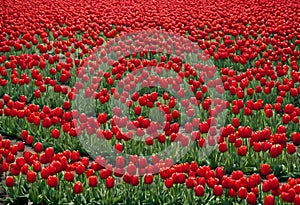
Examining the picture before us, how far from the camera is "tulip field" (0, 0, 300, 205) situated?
5129 millimetres

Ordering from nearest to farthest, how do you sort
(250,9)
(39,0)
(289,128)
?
1. (289,128)
2. (250,9)
3. (39,0)

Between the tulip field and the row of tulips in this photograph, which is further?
the tulip field

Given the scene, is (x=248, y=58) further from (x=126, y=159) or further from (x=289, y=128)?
(x=126, y=159)

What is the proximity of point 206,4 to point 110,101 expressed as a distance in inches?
352

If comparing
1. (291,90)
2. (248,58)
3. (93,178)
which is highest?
(248,58)

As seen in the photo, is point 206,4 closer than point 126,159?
No

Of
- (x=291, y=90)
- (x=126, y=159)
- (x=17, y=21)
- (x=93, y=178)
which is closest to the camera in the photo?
(x=93, y=178)

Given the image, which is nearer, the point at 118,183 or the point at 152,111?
the point at 118,183

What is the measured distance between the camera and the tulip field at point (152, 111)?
5.13 metres

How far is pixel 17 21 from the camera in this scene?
13.2 m

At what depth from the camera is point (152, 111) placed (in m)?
7.41

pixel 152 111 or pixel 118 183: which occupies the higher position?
pixel 152 111

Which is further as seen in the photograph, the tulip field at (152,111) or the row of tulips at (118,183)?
the tulip field at (152,111)

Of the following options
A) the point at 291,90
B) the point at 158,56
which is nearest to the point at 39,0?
the point at 158,56
